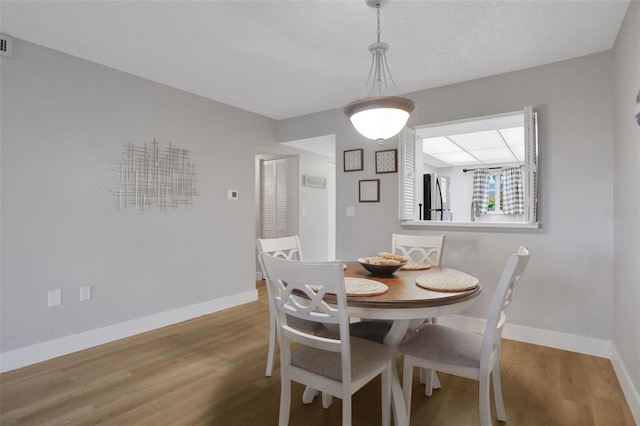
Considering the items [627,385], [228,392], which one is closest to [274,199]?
[228,392]

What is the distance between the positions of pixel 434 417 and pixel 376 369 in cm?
61

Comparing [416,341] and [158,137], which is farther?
[158,137]

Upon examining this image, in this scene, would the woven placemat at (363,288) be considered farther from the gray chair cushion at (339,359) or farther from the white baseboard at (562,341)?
the white baseboard at (562,341)

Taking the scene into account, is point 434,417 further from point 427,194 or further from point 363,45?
point 427,194

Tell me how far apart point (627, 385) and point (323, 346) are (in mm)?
1937

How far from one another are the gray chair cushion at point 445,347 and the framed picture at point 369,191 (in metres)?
2.09

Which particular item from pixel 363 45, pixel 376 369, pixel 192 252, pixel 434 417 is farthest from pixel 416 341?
pixel 192 252

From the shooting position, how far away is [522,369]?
2.38 meters

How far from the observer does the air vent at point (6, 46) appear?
7.69 feet

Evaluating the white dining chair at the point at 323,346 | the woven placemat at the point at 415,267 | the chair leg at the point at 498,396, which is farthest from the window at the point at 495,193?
the white dining chair at the point at 323,346

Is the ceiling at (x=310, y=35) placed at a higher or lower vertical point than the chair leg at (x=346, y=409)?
higher

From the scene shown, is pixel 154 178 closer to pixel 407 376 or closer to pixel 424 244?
pixel 424 244

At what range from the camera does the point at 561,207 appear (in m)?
2.76

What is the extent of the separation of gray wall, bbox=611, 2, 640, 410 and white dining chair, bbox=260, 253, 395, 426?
146 cm
